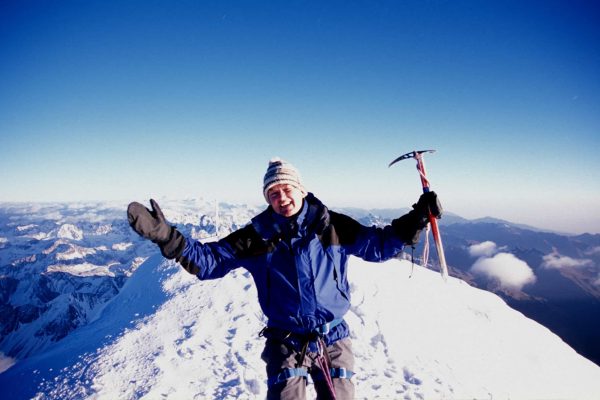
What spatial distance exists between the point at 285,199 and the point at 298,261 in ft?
2.72

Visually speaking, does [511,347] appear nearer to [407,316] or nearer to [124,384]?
[407,316]

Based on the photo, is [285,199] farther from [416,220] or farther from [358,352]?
[358,352]

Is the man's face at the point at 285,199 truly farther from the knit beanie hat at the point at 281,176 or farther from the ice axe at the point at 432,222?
the ice axe at the point at 432,222

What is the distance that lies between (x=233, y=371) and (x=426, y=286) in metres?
8.01

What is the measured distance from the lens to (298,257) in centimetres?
368

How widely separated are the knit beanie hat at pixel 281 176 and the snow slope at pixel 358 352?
186 inches

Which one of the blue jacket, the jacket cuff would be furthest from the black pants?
the jacket cuff

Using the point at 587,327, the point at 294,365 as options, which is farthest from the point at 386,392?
the point at 587,327

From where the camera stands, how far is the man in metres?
3.54

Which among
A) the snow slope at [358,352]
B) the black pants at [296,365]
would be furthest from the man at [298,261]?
the snow slope at [358,352]

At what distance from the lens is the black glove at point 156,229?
10.8 feet

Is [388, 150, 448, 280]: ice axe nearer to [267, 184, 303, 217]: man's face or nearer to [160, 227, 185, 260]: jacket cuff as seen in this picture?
[267, 184, 303, 217]: man's face

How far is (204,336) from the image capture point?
8.31 metres

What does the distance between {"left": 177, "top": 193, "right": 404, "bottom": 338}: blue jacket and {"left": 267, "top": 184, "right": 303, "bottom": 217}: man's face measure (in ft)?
0.28
